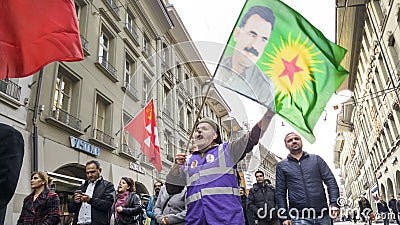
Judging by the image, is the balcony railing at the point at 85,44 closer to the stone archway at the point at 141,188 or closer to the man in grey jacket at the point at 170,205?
the stone archway at the point at 141,188

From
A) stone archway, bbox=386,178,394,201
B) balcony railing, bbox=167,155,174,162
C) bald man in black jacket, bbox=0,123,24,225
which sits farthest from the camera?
stone archway, bbox=386,178,394,201

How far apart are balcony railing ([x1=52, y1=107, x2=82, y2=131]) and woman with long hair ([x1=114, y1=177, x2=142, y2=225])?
5079 mm

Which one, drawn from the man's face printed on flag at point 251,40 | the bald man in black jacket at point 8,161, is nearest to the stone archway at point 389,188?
the man's face printed on flag at point 251,40

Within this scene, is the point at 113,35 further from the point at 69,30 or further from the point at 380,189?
the point at 380,189

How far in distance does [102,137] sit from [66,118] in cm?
214

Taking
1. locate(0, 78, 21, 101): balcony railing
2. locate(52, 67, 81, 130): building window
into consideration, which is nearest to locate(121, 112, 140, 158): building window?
locate(52, 67, 81, 130): building window

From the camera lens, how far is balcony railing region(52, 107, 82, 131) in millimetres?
10438

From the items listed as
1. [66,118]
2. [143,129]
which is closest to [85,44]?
[66,118]

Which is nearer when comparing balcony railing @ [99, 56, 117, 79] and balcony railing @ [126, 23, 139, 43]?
balcony railing @ [99, 56, 117, 79]

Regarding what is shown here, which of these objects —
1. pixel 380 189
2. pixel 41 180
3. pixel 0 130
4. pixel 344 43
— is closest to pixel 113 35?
pixel 41 180

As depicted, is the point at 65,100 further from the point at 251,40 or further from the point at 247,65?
the point at 247,65

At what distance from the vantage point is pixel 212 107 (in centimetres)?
318

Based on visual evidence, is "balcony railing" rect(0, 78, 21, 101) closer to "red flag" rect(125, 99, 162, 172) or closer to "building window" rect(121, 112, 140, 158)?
"building window" rect(121, 112, 140, 158)

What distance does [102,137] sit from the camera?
41.8 ft
